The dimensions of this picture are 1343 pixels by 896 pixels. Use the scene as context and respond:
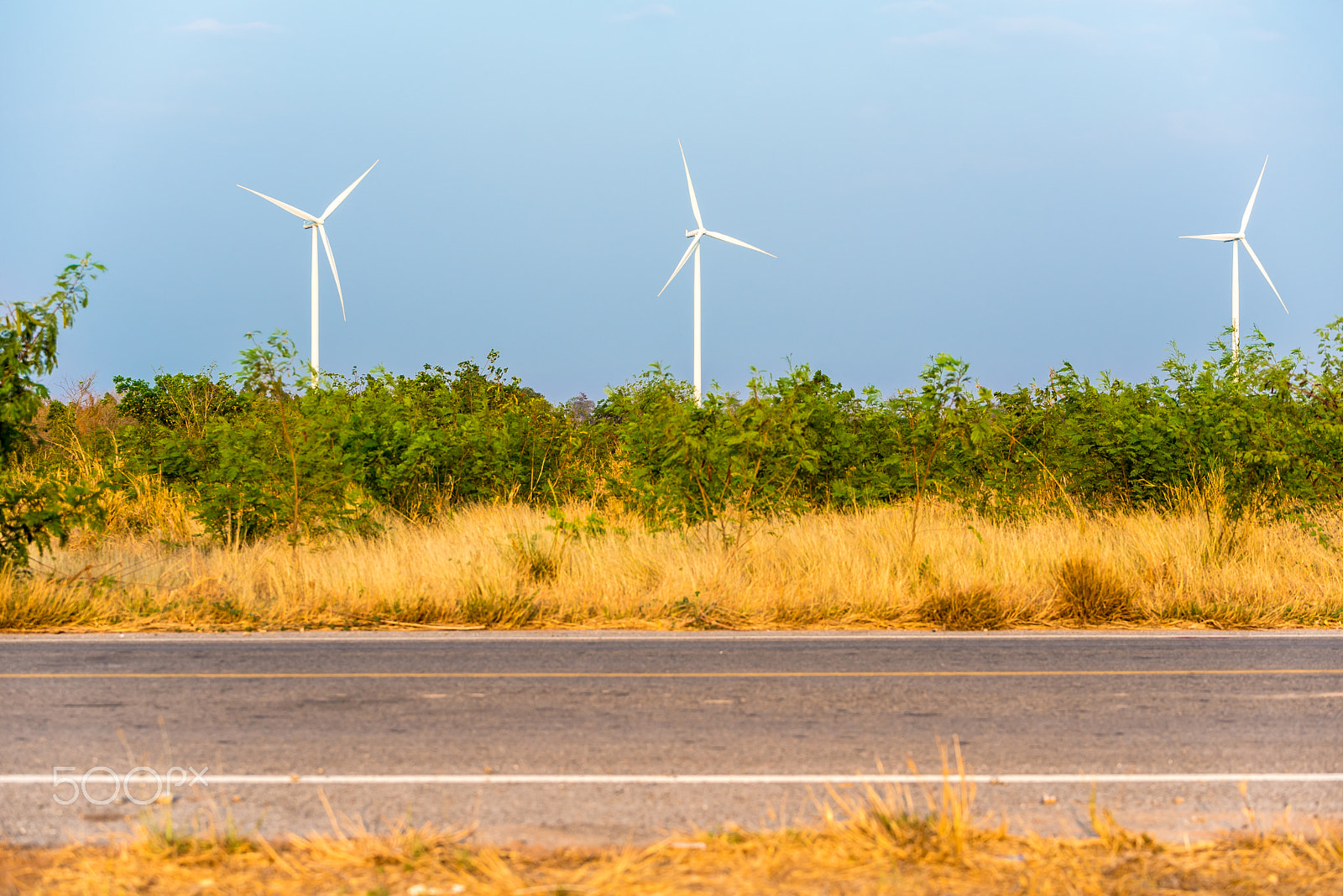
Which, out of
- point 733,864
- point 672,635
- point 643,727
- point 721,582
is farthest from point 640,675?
point 733,864

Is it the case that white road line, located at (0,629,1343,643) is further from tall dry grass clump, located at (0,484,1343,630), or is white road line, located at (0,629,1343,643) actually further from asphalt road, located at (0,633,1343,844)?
tall dry grass clump, located at (0,484,1343,630)

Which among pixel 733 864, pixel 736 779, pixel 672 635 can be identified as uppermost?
pixel 733 864

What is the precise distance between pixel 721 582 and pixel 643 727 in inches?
211

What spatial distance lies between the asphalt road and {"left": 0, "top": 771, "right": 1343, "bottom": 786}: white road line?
2cm

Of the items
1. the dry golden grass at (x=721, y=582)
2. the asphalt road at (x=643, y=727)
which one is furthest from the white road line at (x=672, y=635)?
the dry golden grass at (x=721, y=582)

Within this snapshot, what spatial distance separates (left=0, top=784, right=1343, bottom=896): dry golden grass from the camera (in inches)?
154

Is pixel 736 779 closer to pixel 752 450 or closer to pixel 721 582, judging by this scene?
pixel 721 582

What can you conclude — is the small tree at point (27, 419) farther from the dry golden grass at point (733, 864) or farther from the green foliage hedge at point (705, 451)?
the dry golden grass at point (733, 864)

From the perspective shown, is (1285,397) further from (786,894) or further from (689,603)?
(786,894)

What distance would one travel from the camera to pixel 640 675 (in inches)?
321

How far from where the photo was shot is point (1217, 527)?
13.8 metres

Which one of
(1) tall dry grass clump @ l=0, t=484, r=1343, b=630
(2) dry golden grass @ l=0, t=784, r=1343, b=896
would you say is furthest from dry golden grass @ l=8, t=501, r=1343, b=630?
(2) dry golden grass @ l=0, t=784, r=1343, b=896

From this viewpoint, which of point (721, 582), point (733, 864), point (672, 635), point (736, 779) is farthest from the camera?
point (721, 582)

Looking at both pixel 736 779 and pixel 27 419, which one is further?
pixel 27 419
